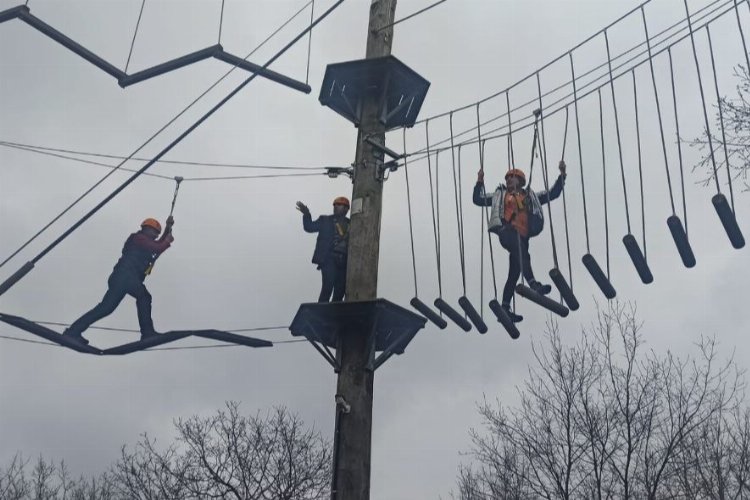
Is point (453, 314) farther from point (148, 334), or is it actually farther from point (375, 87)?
point (148, 334)

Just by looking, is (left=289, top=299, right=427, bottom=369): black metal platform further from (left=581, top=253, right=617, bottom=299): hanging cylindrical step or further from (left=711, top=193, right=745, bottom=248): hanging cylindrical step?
(left=711, top=193, right=745, bottom=248): hanging cylindrical step

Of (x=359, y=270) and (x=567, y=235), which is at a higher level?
(x=567, y=235)

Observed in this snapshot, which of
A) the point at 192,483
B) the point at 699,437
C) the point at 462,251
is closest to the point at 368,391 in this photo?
the point at 462,251

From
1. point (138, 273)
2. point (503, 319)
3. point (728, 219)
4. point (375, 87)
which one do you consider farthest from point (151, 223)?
point (728, 219)

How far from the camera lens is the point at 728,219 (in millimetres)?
4578

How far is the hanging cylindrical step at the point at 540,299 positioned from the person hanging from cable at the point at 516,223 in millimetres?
1113

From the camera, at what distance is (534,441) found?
50.2 ft

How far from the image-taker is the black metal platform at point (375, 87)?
6.38 meters

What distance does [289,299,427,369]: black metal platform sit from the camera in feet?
17.5

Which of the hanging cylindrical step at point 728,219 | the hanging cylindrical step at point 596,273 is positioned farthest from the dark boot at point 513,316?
the hanging cylindrical step at point 728,219

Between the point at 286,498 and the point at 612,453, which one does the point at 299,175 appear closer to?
the point at 612,453

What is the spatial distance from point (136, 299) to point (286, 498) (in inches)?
450

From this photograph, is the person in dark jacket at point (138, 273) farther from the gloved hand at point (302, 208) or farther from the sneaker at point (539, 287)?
the sneaker at point (539, 287)

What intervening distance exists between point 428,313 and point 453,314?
0.65 ft
